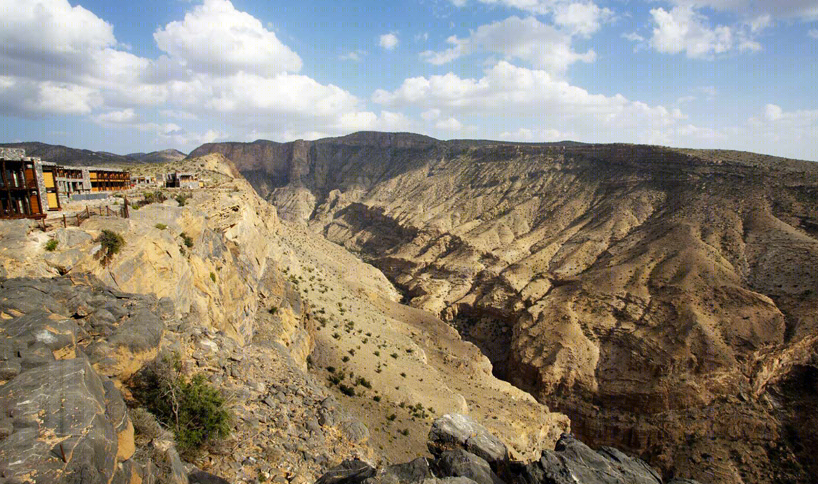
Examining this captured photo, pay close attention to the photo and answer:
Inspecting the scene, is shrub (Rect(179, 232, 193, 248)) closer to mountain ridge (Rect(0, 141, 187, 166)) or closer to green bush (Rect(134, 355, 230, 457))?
green bush (Rect(134, 355, 230, 457))

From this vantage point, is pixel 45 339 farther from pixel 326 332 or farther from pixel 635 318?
pixel 635 318

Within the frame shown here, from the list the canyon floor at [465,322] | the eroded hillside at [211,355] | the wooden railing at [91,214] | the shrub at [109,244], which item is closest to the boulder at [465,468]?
the canyon floor at [465,322]

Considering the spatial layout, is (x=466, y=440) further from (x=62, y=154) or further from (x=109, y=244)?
(x=62, y=154)

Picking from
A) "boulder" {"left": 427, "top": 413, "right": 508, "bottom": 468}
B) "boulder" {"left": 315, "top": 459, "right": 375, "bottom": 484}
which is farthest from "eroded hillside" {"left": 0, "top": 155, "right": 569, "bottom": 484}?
"boulder" {"left": 427, "top": 413, "right": 508, "bottom": 468}

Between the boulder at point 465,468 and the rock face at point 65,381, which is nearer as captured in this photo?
the rock face at point 65,381

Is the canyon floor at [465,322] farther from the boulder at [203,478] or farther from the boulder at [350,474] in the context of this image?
the boulder at [350,474]

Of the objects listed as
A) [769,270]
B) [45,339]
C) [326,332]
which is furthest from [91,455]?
[769,270]
